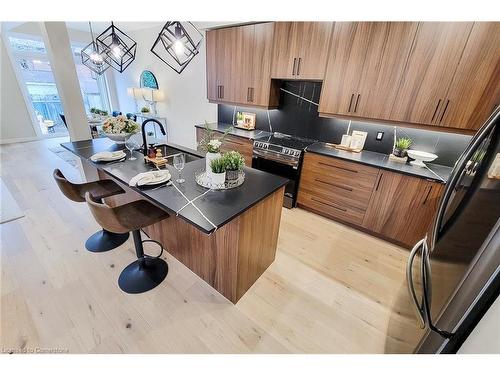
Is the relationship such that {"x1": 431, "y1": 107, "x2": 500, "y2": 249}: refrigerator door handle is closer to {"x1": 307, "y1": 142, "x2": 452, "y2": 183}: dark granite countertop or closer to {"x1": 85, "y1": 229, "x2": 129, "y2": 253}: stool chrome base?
{"x1": 307, "y1": 142, "x2": 452, "y2": 183}: dark granite countertop

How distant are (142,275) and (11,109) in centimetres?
652

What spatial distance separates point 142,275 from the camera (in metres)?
1.87

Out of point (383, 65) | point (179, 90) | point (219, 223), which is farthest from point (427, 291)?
point (179, 90)

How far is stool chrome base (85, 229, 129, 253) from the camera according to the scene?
2164 mm

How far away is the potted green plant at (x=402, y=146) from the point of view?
2398mm

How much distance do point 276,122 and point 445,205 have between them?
2.76 meters

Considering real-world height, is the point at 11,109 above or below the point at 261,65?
below

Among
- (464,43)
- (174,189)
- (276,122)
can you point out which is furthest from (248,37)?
(174,189)

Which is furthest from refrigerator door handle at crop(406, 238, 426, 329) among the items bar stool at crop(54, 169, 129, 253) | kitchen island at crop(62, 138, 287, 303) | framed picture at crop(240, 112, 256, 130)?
framed picture at crop(240, 112, 256, 130)

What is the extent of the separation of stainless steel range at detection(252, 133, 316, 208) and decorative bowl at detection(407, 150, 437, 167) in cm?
119

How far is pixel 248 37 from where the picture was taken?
2982mm

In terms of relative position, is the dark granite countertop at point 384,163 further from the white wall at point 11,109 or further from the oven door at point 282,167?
the white wall at point 11,109

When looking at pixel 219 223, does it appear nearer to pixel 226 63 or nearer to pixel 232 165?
pixel 232 165
